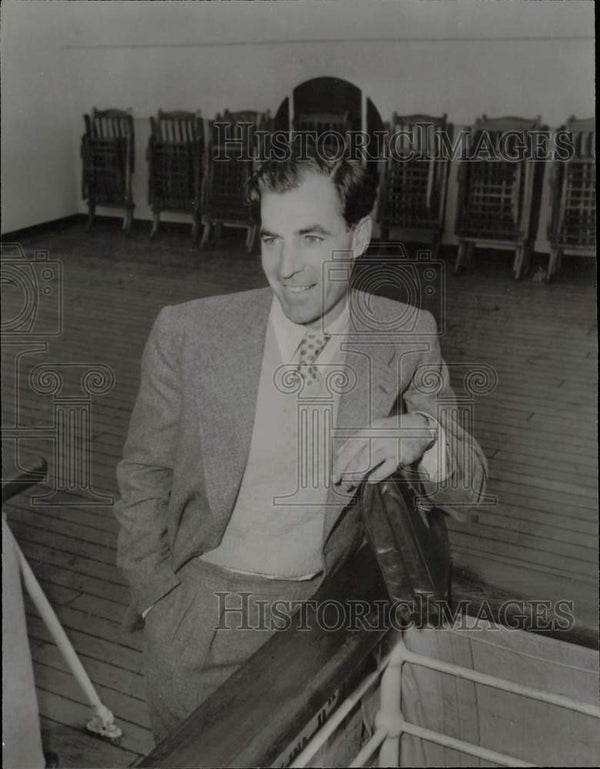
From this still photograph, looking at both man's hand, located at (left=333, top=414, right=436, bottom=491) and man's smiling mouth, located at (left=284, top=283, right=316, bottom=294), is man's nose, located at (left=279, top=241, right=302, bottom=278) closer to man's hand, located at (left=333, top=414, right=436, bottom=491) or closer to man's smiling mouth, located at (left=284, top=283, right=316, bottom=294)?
man's smiling mouth, located at (left=284, top=283, right=316, bottom=294)

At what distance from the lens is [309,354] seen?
53.7 inches

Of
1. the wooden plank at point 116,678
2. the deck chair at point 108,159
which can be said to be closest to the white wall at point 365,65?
the deck chair at point 108,159

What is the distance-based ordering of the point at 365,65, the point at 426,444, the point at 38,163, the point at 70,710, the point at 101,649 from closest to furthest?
1. the point at 426,444
2. the point at 70,710
3. the point at 101,649
4. the point at 365,65
5. the point at 38,163

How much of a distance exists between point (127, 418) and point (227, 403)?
2489 millimetres

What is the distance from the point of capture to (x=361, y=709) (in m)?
1.05

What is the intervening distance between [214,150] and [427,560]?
4935 mm

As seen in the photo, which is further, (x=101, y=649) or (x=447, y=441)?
(x=101, y=649)

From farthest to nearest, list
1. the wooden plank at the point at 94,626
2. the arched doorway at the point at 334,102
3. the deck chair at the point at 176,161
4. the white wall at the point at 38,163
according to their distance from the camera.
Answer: the deck chair at the point at 176,161, the arched doorway at the point at 334,102, the white wall at the point at 38,163, the wooden plank at the point at 94,626

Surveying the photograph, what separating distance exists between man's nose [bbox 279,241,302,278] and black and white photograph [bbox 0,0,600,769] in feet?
0.09

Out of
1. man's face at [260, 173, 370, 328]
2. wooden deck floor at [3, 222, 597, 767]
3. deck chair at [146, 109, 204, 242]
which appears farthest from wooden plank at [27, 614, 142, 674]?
deck chair at [146, 109, 204, 242]

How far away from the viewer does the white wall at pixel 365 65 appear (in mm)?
4602

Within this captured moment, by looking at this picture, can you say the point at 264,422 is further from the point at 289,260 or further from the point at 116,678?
the point at 116,678

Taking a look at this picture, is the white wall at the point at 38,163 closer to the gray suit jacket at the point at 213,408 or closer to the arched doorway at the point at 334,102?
the arched doorway at the point at 334,102

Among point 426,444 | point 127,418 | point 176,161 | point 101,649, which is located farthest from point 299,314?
point 176,161
